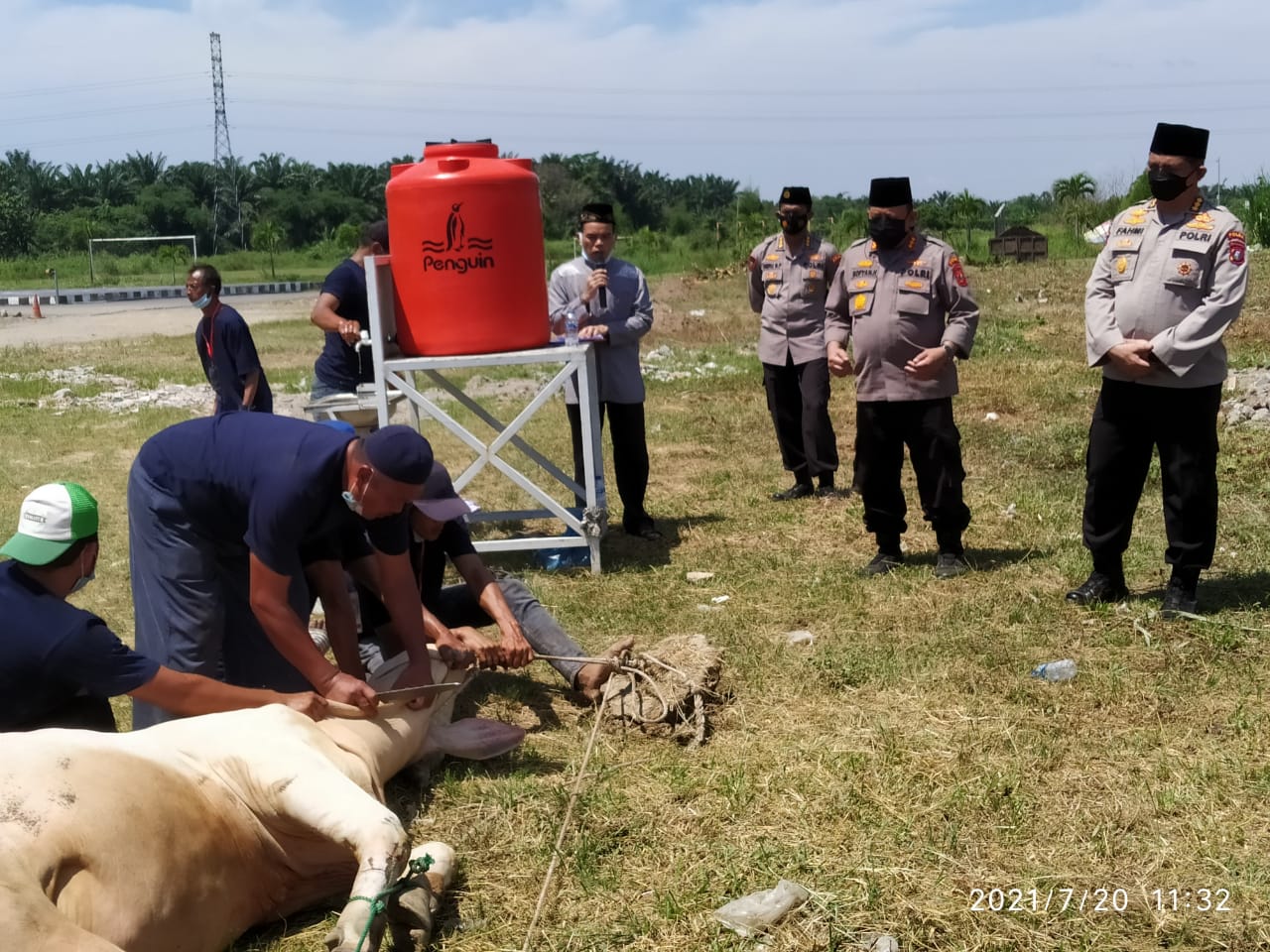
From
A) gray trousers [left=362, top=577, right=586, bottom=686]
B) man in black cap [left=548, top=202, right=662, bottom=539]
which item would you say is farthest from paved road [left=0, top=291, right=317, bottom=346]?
Answer: gray trousers [left=362, top=577, right=586, bottom=686]

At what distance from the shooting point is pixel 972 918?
3.23 metres

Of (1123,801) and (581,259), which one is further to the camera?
(581,259)

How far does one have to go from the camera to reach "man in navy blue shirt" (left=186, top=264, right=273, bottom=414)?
8227 mm

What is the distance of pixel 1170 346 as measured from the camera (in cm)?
516

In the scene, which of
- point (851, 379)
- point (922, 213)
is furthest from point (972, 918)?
point (922, 213)

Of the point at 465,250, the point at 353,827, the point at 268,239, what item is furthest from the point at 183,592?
the point at 268,239

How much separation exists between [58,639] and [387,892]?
44.0 inches

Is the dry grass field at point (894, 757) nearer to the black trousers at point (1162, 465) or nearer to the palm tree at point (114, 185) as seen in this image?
the black trousers at point (1162, 465)

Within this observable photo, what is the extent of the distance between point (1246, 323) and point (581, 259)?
9.75m

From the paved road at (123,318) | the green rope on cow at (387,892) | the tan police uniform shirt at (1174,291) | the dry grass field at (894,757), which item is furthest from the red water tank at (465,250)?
the paved road at (123,318)

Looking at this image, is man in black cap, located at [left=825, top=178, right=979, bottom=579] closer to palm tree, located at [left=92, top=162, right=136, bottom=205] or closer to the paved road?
the paved road

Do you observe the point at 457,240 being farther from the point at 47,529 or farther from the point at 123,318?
the point at 123,318

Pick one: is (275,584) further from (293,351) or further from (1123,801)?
(293,351)

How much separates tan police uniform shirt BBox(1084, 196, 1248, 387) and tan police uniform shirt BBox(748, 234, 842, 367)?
3013mm
